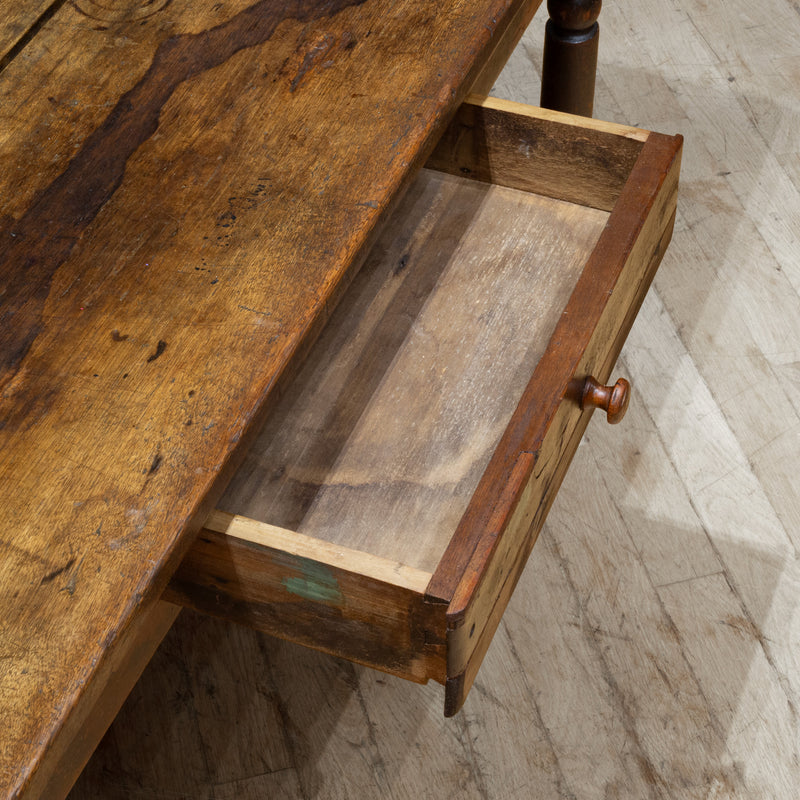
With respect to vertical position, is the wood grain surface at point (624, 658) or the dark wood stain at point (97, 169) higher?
the dark wood stain at point (97, 169)

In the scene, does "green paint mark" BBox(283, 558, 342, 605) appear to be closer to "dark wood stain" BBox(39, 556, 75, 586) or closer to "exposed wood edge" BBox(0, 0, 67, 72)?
"dark wood stain" BBox(39, 556, 75, 586)

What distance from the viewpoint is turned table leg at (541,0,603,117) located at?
1224mm

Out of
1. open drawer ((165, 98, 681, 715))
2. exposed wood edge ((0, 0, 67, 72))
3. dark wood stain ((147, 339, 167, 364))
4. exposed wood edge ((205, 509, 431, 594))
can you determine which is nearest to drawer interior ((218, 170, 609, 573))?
open drawer ((165, 98, 681, 715))

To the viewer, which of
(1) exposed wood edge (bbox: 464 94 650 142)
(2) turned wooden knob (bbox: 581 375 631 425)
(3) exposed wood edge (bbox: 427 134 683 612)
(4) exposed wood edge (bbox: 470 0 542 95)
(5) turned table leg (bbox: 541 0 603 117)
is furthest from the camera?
(5) turned table leg (bbox: 541 0 603 117)

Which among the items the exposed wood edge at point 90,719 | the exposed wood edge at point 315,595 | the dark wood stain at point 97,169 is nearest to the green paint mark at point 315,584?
the exposed wood edge at point 315,595

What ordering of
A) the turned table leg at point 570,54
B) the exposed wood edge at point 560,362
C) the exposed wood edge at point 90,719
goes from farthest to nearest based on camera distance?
the turned table leg at point 570,54 < the exposed wood edge at point 560,362 < the exposed wood edge at point 90,719

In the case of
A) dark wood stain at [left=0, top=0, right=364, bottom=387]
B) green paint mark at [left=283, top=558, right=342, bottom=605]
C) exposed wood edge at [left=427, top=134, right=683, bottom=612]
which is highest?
dark wood stain at [left=0, top=0, right=364, bottom=387]

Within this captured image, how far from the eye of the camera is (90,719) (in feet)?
2.22

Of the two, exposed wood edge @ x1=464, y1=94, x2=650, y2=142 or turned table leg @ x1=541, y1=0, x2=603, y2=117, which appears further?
turned table leg @ x1=541, y1=0, x2=603, y2=117

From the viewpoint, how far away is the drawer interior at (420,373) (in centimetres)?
88

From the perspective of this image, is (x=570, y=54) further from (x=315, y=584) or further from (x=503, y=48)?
(x=315, y=584)

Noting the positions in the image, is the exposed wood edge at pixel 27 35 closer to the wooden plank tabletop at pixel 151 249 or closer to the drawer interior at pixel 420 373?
the wooden plank tabletop at pixel 151 249

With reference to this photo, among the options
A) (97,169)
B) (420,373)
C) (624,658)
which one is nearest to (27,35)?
(97,169)

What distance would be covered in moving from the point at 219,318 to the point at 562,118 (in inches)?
16.9
